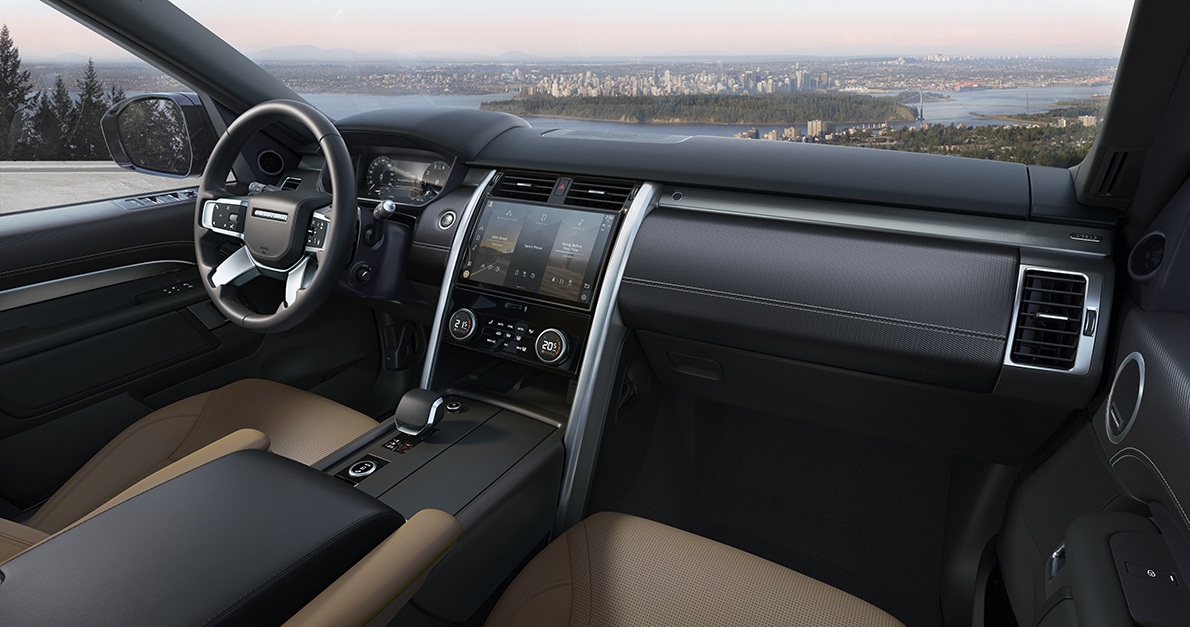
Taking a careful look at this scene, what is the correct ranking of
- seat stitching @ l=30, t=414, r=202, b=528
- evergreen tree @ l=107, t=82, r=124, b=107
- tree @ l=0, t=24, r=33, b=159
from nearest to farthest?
seat stitching @ l=30, t=414, r=202, b=528, tree @ l=0, t=24, r=33, b=159, evergreen tree @ l=107, t=82, r=124, b=107

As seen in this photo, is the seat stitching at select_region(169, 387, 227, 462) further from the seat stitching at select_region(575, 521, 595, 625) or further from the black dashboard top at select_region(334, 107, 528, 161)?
the seat stitching at select_region(575, 521, 595, 625)

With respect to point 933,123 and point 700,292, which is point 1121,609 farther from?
point 933,123

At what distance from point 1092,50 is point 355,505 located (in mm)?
1546

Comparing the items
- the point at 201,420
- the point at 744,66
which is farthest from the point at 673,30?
the point at 201,420

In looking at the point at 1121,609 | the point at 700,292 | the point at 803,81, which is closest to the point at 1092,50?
the point at 803,81

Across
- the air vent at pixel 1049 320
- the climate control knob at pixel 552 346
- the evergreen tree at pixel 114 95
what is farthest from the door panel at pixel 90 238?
the air vent at pixel 1049 320

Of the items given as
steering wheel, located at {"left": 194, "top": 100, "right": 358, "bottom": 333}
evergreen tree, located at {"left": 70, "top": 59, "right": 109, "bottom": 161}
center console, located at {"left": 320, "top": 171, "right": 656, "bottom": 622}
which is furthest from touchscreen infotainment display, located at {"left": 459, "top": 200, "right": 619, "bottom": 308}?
evergreen tree, located at {"left": 70, "top": 59, "right": 109, "bottom": 161}

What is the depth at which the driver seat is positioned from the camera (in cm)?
151

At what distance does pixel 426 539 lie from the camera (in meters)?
0.90

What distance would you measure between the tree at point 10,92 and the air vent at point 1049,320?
2.53m

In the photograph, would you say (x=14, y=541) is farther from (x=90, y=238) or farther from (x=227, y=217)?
(x=90, y=238)

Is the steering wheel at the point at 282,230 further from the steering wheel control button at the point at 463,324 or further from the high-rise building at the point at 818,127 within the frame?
the high-rise building at the point at 818,127

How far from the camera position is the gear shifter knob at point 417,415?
1.49m

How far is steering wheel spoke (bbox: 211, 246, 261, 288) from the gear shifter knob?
0.53m
